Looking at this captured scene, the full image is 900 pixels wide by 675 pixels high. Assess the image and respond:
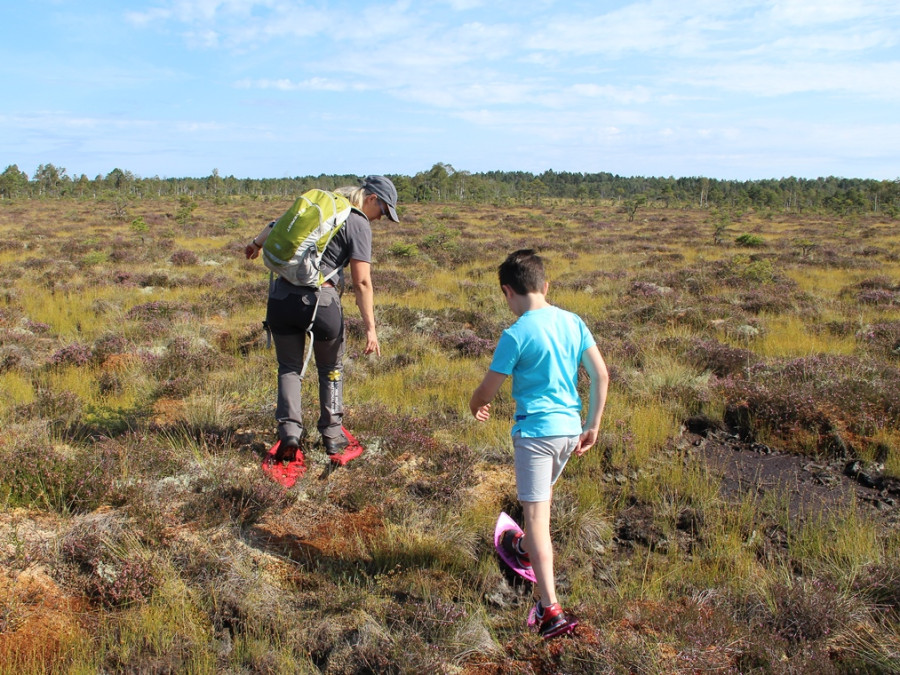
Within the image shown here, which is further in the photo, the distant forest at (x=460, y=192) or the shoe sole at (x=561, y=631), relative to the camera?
the distant forest at (x=460, y=192)

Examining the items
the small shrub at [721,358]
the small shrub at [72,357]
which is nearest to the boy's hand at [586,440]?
the small shrub at [721,358]

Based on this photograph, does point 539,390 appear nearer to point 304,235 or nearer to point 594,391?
point 594,391

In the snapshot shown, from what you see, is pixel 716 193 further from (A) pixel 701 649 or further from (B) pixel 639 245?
(A) pixel 701 649

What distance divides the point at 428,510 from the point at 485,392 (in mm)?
1299

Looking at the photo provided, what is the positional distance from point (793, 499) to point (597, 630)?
2.25 meters

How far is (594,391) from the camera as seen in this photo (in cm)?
257

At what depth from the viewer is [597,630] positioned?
2.44 m

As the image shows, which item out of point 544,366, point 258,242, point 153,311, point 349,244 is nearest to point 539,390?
point 544,366

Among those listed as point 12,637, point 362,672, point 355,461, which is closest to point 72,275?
point 355,461

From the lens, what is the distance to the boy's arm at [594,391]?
252 centimetres

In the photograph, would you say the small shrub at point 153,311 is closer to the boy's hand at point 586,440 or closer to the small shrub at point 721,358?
the small shrub at point 721,358

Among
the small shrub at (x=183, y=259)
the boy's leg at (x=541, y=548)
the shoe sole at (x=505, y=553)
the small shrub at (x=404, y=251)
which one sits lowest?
the shoe sole at (x=505, y=553)

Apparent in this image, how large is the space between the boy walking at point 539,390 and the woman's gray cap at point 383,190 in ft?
4.13

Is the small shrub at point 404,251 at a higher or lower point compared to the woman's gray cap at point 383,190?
lower
